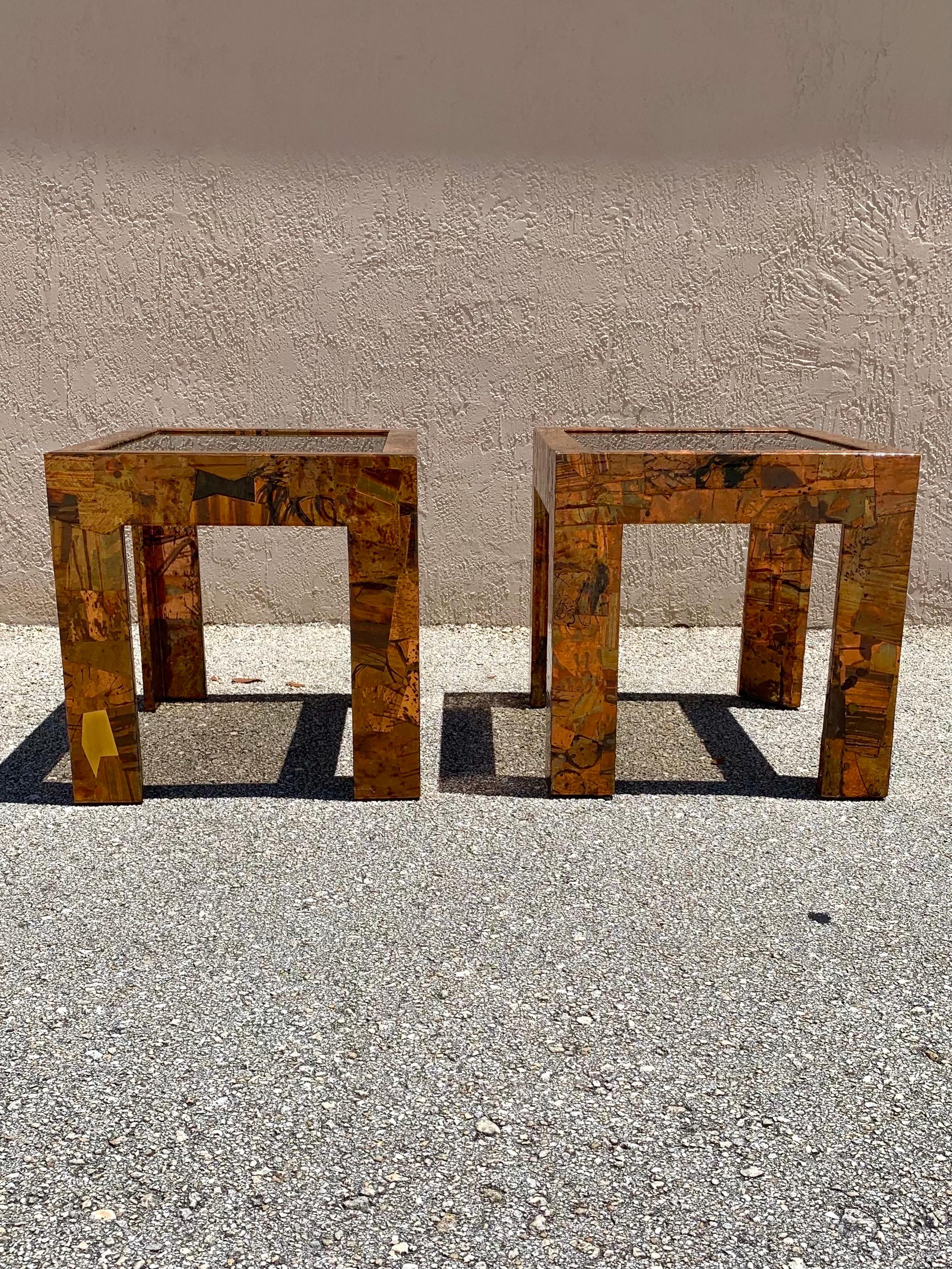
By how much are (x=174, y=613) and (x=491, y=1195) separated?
107 inches

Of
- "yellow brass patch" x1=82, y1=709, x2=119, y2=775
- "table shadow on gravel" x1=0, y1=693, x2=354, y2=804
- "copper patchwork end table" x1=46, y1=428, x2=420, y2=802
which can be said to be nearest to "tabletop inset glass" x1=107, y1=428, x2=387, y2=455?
"copper patchwork end table" x1=46, y1=428, x2=420, y2=802

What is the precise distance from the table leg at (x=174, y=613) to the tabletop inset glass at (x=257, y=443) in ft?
1.21

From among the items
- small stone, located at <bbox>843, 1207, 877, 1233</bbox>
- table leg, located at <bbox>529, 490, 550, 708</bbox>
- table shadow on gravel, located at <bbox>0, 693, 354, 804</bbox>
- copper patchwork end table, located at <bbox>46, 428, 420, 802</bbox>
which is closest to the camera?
small stone, located at <bbox>843, 1207, 877, 1233</bbox>

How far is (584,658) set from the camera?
287 cm

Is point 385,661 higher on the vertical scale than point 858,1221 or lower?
higher

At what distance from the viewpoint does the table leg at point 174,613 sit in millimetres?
3785

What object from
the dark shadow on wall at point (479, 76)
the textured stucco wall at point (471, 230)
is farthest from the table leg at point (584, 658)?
the dark shadow on wall at point (479, 76)

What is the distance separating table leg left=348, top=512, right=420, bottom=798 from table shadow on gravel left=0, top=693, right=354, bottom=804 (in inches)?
6.4

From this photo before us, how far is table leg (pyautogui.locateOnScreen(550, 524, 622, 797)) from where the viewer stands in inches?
111

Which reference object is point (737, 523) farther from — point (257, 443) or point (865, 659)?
point (257, 443)

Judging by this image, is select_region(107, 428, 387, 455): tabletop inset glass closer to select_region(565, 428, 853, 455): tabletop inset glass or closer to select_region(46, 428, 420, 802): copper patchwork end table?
select_region(46, 428, 420, 802): copper patchwork end table

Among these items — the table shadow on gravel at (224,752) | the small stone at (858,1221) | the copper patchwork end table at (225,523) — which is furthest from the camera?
the table shadow on gravel at (224,752)

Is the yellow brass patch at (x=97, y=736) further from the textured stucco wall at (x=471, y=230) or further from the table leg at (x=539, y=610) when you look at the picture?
the textured stucco wall at (x=471, y=230)

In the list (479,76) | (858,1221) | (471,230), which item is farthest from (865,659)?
(479,76)
